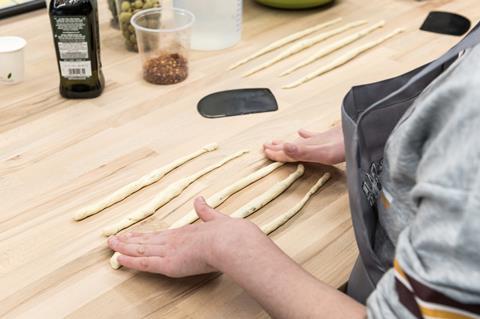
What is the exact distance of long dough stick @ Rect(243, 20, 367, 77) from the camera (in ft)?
4.12

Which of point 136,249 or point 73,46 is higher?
point 73,46

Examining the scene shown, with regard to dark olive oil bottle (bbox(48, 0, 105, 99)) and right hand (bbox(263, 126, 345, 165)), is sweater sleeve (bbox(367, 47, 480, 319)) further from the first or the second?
dark olive oil bottle (bbox(48, 0, 105, 99))

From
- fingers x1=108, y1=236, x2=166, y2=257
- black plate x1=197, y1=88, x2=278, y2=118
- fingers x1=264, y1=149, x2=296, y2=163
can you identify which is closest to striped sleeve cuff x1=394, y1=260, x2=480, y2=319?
fingers x1=108, y1=236, x2=166, y2=257

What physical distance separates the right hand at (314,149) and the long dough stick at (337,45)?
10.9 inches

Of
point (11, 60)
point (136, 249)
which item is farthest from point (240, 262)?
point (11, 60)

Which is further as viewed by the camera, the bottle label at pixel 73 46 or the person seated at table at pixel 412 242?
the bottle label at pixel 73 46

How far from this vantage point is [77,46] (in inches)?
42.3

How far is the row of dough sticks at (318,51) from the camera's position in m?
1.24

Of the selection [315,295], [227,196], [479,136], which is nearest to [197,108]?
[227,196]

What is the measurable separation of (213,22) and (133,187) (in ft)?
1.75

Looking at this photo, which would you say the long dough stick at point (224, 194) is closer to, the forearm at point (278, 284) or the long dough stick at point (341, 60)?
the forearm at point (278, 284)

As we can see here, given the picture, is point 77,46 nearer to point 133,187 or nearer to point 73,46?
point 73,46

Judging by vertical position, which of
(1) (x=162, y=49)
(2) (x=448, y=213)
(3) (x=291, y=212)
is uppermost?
(2) (x=448, y=213)

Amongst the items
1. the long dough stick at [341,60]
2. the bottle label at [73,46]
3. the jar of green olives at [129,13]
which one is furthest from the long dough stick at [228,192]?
the jar of green olives at [129,13]
